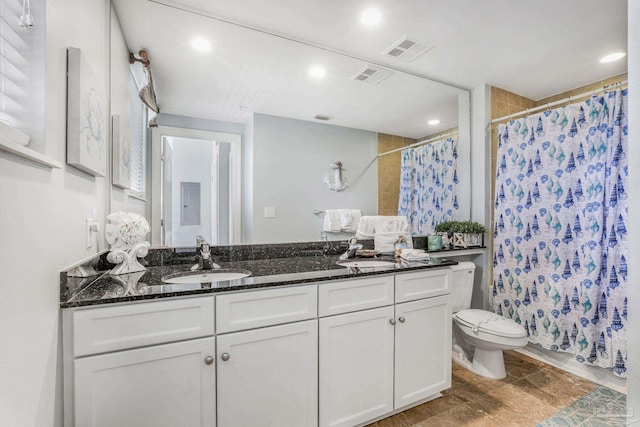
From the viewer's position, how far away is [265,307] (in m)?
1.27

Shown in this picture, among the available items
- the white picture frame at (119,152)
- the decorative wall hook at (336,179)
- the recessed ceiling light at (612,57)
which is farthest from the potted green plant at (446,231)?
the white picture frame at (119,152)

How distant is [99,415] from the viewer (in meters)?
1.01

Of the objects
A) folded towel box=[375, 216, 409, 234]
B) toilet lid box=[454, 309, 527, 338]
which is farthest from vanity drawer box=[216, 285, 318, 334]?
toilet lid box=[454, 309, 527, 338]

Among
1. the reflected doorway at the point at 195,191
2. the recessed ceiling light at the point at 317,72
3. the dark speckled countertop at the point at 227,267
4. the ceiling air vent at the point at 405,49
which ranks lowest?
the dark speckled countertop at the point at 227,267

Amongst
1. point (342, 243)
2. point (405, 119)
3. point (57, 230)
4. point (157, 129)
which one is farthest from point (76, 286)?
point (405, 119)

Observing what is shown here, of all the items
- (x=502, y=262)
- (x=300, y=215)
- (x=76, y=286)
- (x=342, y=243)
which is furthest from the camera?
(x=502, y=262)

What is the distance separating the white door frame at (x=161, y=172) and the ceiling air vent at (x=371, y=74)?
1050 millimetres

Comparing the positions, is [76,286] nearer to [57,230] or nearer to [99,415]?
[57,230]

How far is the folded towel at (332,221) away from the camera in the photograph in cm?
211

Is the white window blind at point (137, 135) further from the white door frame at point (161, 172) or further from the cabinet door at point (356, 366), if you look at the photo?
the cabinet door at point (356, 366)

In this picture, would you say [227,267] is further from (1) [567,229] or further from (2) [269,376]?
(1) [567,229]

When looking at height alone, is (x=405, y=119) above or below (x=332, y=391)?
above

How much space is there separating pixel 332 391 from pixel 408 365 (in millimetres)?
492

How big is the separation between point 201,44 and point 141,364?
1.72 m
